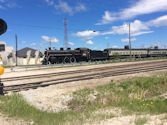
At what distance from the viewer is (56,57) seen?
1220 inches

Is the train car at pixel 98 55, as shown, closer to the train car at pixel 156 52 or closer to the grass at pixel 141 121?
the train car at pixel 156 52

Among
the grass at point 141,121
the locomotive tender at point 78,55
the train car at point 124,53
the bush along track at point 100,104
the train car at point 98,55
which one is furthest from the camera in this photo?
the train car at point 124,53

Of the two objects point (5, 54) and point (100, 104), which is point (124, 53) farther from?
point (5, 54)

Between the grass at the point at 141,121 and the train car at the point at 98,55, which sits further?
the train car at the point at 98,55

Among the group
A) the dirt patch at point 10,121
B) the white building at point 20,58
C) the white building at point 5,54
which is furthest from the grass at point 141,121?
the white building at point 5,54

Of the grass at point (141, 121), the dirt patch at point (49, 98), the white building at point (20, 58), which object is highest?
the white building at point (20, 58)

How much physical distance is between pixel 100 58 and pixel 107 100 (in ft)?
97.6

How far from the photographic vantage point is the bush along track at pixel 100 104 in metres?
4.90

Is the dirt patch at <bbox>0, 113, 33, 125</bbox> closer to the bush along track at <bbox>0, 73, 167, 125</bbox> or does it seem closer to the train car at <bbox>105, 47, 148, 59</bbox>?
the bush along track at <bbox>0, 73, 167, 125</bbox>

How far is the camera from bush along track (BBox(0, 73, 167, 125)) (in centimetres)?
490

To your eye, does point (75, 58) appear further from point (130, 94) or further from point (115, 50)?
point (130, 94)

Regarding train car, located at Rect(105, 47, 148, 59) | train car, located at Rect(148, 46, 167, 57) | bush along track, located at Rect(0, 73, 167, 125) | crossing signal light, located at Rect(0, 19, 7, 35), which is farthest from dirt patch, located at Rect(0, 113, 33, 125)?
train car, located at Rect(148, 46, 167, 57)

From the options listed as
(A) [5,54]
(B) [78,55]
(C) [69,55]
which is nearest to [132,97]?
(C) [69,55]

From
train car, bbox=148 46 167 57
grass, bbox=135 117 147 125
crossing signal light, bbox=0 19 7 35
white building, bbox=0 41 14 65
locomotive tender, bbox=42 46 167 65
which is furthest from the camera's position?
train car, bbox=148 46 167 57
